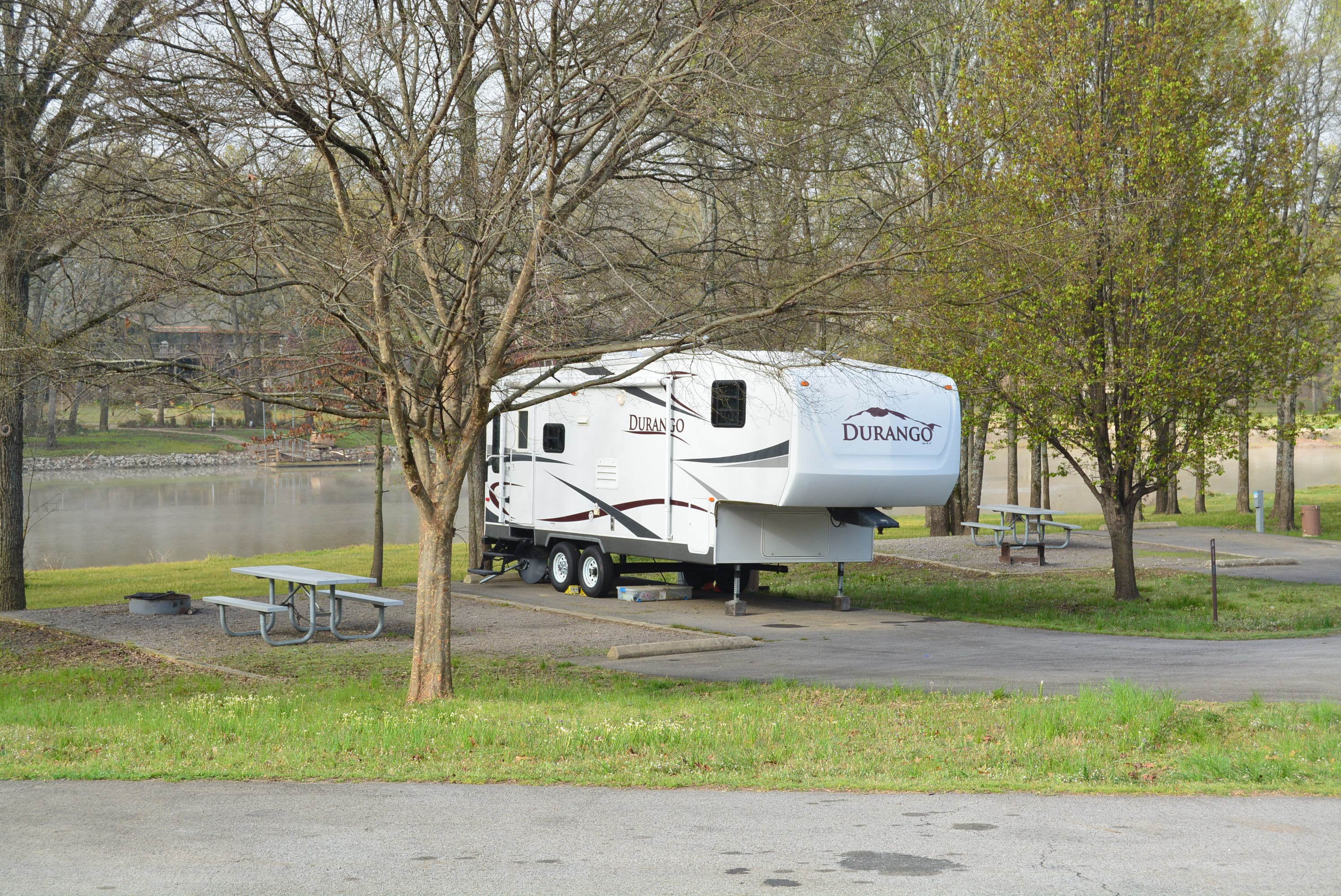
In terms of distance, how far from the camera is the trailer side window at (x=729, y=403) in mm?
15742

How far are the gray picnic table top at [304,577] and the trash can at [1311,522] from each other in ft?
74.1

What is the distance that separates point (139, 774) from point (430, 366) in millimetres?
7472

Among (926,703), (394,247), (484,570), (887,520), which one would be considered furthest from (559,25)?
(484,570)

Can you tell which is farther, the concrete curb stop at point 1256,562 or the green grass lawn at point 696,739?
the concrete curb stop at point 1256,562

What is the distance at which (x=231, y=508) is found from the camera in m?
43.8

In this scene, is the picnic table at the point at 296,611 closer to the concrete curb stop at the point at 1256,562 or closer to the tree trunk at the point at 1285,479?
the concrete curb stop at the point at 1256,562

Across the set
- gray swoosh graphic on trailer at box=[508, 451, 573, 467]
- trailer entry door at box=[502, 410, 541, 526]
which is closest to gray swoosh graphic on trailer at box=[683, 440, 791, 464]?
gray swoosh graphic on trailer at box=[508, 451, 573, 467]

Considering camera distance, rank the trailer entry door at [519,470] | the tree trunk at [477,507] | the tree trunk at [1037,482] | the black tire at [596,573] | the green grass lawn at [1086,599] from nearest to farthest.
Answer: the green grass lawn at [1086,599]
the black tire at [596,573]
the trailer entry door at [519,470]
the tree trunk at [477,507]
the tree trunk at [1037,482]

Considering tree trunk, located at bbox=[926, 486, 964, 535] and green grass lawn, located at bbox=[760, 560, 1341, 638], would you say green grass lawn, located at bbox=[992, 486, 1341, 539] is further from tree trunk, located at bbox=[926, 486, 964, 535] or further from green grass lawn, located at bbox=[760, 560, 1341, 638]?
green grass lawn, located at bbox=[760, 560, 1341, 638]

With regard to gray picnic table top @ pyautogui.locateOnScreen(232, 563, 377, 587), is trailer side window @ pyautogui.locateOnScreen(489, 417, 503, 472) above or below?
above

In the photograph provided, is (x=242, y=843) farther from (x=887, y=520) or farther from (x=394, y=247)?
(x=887, y=520)

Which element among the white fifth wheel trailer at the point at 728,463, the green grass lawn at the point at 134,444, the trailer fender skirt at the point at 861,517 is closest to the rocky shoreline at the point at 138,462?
the green grass lawn at the point at 134,444

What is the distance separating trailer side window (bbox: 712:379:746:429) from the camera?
620 inches

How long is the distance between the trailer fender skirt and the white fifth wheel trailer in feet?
0.08
